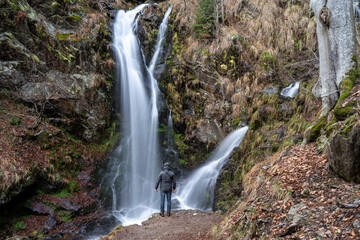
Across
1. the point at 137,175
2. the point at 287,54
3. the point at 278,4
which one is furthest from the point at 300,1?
the point at 137,175

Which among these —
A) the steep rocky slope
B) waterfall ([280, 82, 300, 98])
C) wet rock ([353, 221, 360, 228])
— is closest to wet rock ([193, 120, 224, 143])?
the steep rocky slope

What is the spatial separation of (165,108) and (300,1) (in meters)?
10.3

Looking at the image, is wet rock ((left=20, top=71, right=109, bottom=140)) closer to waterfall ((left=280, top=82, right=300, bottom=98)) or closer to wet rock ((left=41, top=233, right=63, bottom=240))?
wet rock ((left=41, top=233, right=63, bottom=240))

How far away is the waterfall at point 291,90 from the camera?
9.34 metres

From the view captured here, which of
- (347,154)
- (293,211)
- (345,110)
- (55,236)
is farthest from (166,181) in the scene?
(345,110)

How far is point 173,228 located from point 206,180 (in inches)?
155

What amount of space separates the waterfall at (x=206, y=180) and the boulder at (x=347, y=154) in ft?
19.3

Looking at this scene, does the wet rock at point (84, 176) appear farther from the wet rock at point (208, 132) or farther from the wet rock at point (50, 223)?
the wet rock at point (208, 132)

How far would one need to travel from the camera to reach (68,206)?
8.07 m

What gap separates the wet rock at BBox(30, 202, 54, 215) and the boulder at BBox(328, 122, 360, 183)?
8582mm

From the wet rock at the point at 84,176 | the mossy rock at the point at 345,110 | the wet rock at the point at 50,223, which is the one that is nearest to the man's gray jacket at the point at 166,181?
the wet rock at the point at 50,223

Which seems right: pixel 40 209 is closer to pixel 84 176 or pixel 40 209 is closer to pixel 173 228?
pixel 84 176

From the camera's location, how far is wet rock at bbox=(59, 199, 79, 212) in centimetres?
797

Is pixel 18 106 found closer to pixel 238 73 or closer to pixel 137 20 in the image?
pixel 137 20
